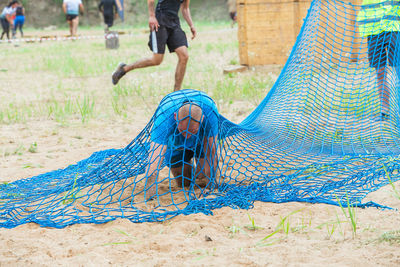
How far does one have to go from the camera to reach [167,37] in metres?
5.56

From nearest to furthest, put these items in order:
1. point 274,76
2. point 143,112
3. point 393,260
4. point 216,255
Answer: point 393,260
point 216,255
point 143,112
point 274,76

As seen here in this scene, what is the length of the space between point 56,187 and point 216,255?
147 cm

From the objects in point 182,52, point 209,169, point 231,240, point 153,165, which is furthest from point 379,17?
point 231,240

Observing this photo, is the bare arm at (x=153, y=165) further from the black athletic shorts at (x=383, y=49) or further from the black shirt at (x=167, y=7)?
the black shirt at (x=167, y=7)

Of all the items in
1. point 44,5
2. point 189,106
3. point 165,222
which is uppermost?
point 44,5

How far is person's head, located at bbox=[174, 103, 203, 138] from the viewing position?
2.95 meters

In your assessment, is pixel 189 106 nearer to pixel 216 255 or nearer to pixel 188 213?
pixel 188 213

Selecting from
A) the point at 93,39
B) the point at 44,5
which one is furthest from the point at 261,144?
the point at 44,5

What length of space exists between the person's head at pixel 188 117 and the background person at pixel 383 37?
1.85 m

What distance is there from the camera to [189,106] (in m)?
2.96

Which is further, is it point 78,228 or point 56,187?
point 56,187

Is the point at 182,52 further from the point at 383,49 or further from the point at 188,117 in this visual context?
the point at 188,117

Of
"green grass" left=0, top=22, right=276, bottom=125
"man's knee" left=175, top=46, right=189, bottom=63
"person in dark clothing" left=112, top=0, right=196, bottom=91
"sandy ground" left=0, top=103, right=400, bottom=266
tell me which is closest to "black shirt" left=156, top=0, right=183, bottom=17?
"person in dark clothing" left=112, top=0, right=196, bottom=91

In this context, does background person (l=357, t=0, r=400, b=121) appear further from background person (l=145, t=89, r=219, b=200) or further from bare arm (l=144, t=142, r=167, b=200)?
bare arm (l=144, t=142, r=167, b=200)
